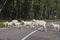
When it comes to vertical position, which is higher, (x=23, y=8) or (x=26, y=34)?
(x=26, y=34)

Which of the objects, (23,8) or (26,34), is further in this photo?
(23,8)

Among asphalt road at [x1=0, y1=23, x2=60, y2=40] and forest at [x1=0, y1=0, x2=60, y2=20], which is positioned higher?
asphalt road at [x1=0, y1=23, x2=60, y2=40]

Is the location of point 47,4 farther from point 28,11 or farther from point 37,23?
point 37,23

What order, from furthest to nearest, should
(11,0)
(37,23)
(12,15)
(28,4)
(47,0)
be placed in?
(47,0), (28,4), (12,15), (11,0), (37,23)

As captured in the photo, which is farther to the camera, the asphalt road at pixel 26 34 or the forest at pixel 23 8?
the forest at pixel 23 8

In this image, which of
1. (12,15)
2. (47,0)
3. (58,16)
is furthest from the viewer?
(58,16)

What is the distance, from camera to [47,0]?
93.9 meters

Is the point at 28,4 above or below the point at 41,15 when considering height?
above

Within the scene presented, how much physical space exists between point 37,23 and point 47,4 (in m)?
62.4

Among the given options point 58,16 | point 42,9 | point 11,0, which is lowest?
point 58,16

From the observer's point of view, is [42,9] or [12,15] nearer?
[12,15]

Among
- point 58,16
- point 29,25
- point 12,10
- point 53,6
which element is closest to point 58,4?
point 53,6

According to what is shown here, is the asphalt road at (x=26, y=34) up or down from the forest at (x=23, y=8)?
up

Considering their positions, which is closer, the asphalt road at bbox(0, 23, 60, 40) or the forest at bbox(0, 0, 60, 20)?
the asphalt road at bbox(0, 23, 60, 40)
